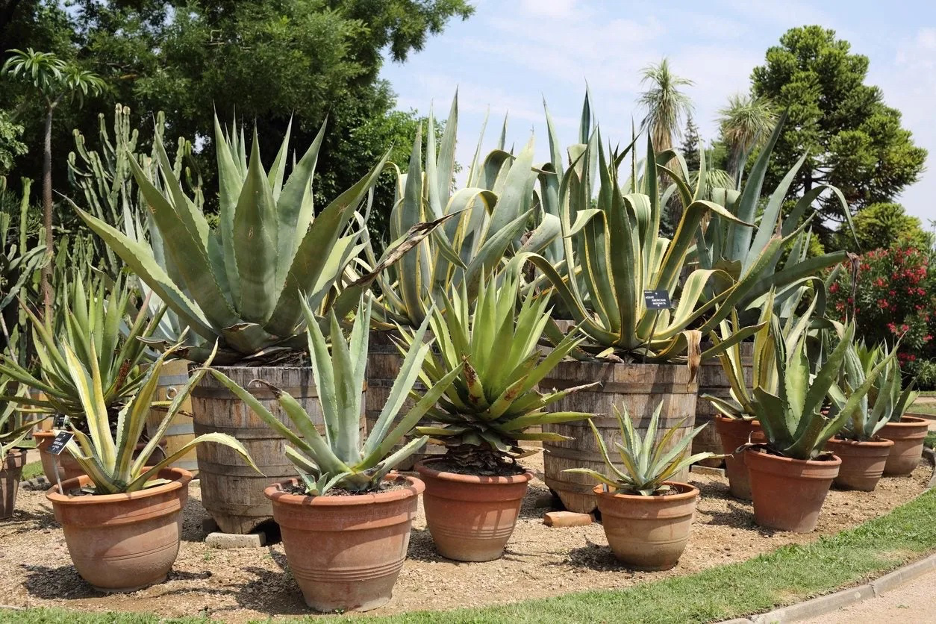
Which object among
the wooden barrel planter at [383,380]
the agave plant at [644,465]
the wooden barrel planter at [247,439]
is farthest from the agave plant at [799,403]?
the wooden barrel planter at [247,439]

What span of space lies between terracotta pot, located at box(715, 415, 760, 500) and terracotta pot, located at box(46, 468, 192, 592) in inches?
151

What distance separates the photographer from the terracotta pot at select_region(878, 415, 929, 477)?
721cm

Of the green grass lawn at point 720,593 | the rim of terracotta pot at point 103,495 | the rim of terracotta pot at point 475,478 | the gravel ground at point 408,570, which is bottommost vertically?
the gravel ground at point 408,570

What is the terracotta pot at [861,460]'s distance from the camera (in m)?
6.53

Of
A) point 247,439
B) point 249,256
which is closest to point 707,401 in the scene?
point 247,439

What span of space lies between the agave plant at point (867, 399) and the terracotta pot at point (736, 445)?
0.67 m

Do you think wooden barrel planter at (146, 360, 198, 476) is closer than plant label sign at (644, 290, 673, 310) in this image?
No

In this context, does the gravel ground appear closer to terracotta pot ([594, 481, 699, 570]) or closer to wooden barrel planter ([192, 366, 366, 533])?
terracotta pot ([594, 481, 699, 570])

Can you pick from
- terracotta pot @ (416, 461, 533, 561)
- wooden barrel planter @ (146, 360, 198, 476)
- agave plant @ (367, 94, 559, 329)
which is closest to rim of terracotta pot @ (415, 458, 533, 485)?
terracotta pot @ (416, 461, 533, 561)

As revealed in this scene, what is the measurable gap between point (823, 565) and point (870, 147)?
75.8 feet

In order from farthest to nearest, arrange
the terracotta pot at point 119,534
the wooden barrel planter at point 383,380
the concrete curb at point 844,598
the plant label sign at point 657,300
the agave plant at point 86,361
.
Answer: the wooden barrel planter at point 383,380 < the agave plant at point 86,361 < the plant label sign at point 657,300 < the terracotta pot at point 119,534 < the concrete curb at point 844,598

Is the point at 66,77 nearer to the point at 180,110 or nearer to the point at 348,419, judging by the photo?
the point at 348,419

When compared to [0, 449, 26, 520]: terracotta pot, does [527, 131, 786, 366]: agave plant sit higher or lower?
higher

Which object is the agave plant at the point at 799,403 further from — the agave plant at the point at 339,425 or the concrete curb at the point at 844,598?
the agave plant at the point at 339,425
